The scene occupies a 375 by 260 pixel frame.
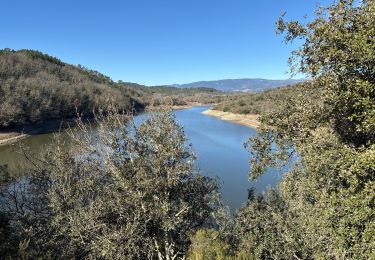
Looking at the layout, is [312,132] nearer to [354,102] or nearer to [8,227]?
[354,102]

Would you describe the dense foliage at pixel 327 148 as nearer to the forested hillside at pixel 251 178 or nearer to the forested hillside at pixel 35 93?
the forested hillside at pixel 251 178

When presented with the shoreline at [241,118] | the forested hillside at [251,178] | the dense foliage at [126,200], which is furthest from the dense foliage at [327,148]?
the shoreline at [241,118]

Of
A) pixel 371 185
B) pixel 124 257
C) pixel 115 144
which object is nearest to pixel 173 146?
pixel 115 144

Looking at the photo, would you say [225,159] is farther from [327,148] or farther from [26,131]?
[26,131]

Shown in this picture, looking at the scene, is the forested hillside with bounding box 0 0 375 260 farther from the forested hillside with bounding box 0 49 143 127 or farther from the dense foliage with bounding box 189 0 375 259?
the forested hillside with bounding box 0 49 143 127

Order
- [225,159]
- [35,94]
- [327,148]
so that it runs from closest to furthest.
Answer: [327,148] < [225,159] < [35,94]

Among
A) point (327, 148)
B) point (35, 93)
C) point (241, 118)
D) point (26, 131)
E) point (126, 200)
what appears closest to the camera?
point (327, 148)

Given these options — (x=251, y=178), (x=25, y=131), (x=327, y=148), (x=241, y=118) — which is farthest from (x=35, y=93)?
(x=327, y=148)

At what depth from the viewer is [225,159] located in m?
43.5

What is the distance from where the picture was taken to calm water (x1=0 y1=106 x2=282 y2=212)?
91.6 ft

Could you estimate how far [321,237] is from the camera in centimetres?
827

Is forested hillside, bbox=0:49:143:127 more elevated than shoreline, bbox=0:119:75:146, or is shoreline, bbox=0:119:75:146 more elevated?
forested hillside, bbox=0:49:143:127

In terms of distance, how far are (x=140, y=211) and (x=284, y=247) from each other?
4.56 m

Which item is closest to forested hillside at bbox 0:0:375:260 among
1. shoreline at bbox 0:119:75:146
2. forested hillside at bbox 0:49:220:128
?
forested hillside at bbox 0:49:220:128
